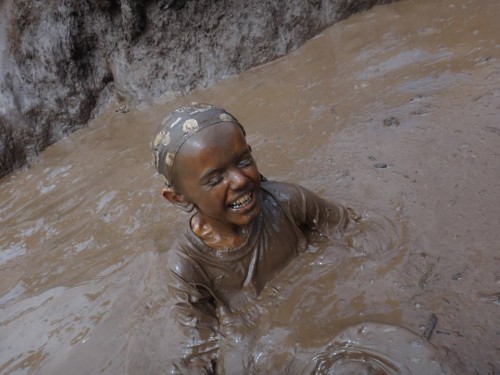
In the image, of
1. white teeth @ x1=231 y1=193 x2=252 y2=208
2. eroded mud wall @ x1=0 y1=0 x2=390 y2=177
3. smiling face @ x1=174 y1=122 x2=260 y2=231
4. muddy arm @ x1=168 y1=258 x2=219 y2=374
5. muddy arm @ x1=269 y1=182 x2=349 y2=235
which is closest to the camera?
smiling face @ x1=174 y1=122 x2=260 y2=231

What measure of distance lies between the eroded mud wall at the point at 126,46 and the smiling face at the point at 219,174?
3.74 meters

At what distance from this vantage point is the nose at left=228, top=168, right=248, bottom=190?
6.45ft

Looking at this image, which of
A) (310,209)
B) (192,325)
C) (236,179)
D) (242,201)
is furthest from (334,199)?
(192,325)

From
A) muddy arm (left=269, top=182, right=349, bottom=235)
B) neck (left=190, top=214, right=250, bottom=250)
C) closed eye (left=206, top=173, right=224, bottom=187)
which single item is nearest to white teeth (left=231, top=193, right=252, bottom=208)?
closed eye (left=206, top=173, right=224, bottom=187)

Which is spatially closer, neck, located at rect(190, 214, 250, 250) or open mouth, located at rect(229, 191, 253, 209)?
open mouth, located at rect(229, 191, 253, 209)

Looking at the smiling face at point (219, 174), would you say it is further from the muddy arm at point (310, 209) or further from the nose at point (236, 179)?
the muddy arm at point (310, 209)

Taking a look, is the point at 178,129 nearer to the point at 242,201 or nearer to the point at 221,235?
the point at 242,201

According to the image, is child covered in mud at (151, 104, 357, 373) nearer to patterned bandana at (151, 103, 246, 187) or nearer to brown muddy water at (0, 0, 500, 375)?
patterned bandana at (151, 103, 246, 187)

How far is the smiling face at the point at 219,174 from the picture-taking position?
76.0 inches

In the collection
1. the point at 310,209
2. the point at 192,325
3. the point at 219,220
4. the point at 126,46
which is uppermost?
the point at 126,46

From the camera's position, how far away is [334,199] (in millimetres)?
2906

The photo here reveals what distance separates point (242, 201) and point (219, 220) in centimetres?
23

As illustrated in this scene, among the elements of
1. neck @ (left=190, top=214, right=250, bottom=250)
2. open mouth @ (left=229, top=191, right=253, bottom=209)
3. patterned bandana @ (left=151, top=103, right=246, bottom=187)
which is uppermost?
patterned bandana @ (left=151, top=103, right=246, bottom=187)

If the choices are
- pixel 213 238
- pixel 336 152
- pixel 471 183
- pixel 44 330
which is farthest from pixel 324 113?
pixel 44 330
